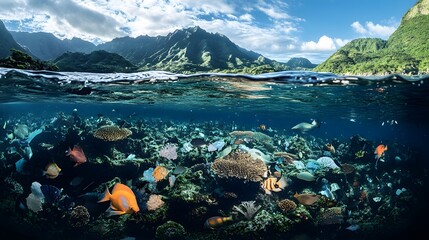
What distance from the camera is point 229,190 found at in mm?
10961

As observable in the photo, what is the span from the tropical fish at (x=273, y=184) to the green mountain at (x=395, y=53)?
61.5 metres

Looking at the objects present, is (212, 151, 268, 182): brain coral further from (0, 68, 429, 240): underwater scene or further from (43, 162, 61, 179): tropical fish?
(43, 162, 61, 179): tropical fish

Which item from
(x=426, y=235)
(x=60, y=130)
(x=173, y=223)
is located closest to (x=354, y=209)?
(x=426, y=235)

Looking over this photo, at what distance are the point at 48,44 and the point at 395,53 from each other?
143 m

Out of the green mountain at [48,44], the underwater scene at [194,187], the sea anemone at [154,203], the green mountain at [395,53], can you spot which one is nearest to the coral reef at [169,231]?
the underwater scene at [194,187]

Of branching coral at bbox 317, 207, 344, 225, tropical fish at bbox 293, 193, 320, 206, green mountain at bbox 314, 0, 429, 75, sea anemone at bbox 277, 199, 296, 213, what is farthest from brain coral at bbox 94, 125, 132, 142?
green mountain at bbox 314, 0, 429, 75

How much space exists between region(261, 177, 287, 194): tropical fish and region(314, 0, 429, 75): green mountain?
202ft

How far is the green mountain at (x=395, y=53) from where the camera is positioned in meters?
85.7

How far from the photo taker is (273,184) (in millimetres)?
9914

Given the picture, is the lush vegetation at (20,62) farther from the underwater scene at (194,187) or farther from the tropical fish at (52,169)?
the tropical fish at (52,169)

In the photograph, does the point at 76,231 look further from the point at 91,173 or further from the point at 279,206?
the point at 279,206

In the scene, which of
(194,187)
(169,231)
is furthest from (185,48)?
(169,231)

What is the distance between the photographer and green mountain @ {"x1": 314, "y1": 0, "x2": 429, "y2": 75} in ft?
281

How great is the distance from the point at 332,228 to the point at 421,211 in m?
7.27
